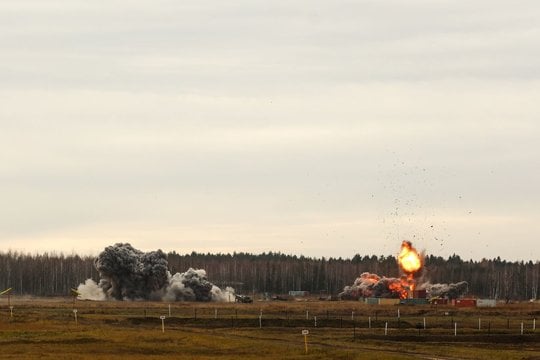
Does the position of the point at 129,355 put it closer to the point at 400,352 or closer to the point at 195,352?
the point at 195,352

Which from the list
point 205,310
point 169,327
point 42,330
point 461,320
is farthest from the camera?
point 205,310

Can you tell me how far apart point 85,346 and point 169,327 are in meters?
31.3

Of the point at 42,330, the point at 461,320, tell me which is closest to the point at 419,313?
the point at 461,320

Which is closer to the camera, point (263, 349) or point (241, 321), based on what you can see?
point (263, 349)

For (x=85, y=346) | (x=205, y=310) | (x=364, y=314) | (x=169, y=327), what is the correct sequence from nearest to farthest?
(x=85, y=346), (x=169, y=327), (x=364, y=314), (x=205, y=310)

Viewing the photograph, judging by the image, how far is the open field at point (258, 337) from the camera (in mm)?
97125

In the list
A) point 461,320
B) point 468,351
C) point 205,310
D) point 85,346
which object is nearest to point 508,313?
point 461,320

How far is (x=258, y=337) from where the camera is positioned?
11781 centimetres

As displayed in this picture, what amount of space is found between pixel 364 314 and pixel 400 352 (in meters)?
70.7

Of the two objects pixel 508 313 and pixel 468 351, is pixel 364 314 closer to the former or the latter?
pixel 508 313

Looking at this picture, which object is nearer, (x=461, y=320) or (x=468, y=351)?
(x=468, y=351)

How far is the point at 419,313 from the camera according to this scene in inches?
6993

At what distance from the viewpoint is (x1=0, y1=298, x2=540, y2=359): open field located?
9712 centimetres

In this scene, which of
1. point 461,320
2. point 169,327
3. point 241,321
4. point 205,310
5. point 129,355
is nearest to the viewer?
A: point 129,355
